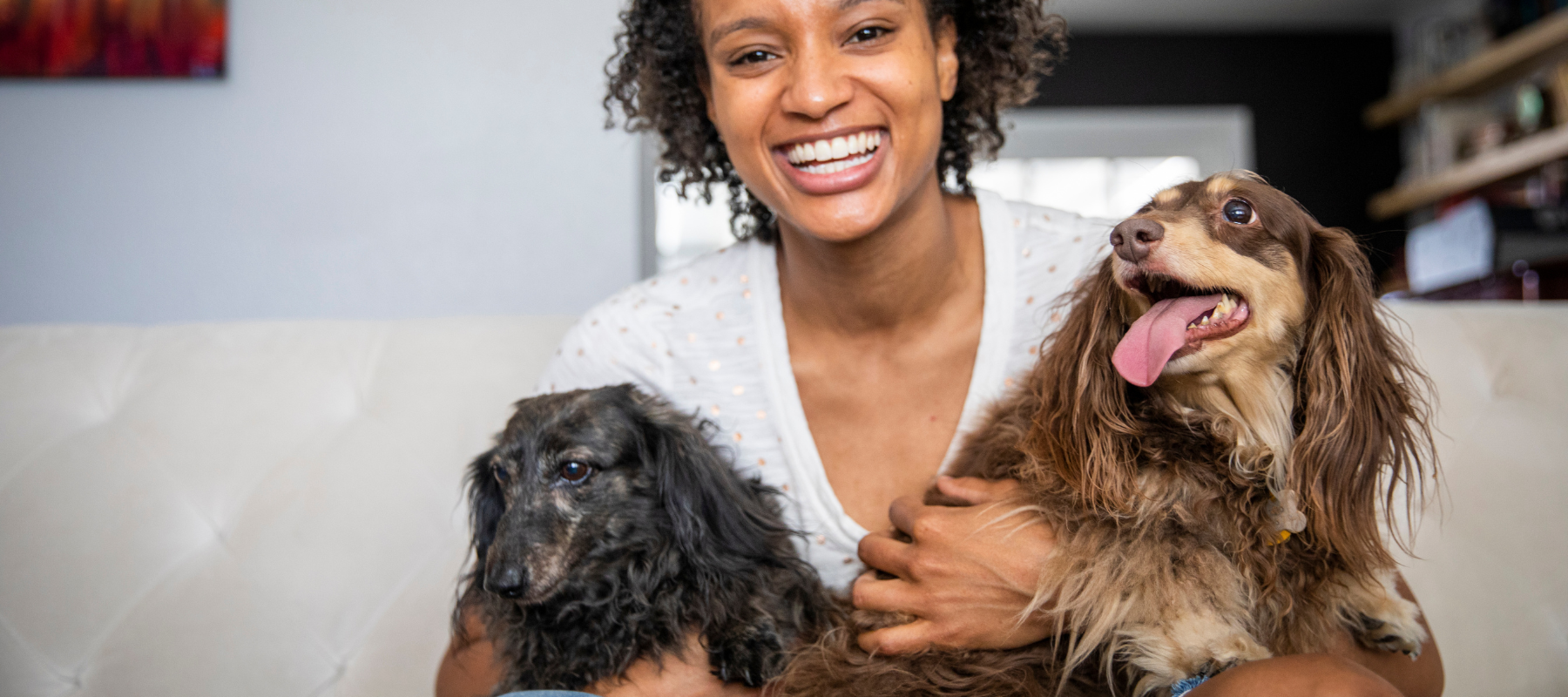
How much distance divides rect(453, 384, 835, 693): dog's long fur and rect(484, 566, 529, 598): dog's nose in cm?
8

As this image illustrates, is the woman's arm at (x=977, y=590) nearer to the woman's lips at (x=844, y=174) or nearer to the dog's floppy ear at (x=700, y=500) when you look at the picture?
the dog's floppy ear at (x=700, y=500)

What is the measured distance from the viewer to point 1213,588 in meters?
1.18

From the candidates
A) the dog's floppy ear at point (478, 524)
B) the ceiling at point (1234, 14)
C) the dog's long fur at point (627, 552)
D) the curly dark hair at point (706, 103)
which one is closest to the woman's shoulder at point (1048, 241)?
the curly dark hair at point (706, 103)

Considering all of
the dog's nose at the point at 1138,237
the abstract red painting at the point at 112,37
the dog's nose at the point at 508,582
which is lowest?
the dog's nose at the point at 508,582

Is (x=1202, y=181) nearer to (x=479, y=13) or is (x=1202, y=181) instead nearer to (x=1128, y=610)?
(x=1128, y=610)

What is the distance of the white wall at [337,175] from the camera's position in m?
2.95

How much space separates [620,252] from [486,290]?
1.47 feet

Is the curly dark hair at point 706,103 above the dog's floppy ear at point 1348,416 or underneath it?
above

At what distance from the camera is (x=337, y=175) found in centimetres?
301

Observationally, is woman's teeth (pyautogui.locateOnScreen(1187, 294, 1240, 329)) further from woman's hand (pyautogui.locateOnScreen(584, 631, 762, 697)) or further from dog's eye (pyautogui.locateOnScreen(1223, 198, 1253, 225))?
woman's hand (pyautogui.locateOnScreen(584, 631, 762, 697))

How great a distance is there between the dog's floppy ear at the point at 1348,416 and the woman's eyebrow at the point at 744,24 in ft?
2.57

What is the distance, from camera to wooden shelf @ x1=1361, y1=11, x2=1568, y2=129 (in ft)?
16.5

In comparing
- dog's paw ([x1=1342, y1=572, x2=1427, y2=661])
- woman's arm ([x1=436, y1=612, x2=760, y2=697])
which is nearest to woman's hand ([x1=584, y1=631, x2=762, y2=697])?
woman's arm ([x1=436, y1=612, x2=760, y2=697])

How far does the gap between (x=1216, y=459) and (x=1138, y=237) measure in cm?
32
